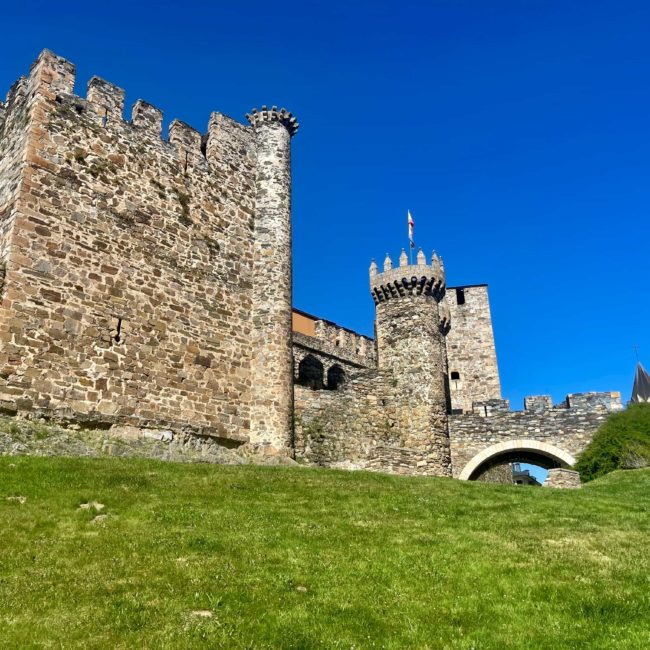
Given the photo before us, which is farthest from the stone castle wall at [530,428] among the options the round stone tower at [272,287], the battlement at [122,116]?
the battlement at [122,116]

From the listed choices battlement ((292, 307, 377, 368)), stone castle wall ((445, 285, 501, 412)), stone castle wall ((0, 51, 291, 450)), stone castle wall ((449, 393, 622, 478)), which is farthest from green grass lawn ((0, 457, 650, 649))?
stone castle wall ((445, 285, 501, 412))

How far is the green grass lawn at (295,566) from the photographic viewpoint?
681cm

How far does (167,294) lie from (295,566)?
37.4 feet

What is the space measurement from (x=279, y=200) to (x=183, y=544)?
49.4ft

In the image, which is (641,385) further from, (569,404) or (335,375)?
(335,375)

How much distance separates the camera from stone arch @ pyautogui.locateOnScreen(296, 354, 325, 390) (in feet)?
103

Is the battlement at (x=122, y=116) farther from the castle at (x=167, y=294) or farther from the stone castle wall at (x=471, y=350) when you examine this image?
the stone castle wall at (x=471, y=350)

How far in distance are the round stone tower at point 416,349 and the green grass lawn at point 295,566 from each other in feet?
45.6

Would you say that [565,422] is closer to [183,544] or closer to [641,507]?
[641,507]

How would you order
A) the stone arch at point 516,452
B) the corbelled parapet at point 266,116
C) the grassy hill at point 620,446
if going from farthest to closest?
the stone arch at point 516,452 < the grassy hill at point 620,446 < the corbelled parapet at point 266,116

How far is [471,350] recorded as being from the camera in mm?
46250

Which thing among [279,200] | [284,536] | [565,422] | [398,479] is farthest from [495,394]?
[284,536]

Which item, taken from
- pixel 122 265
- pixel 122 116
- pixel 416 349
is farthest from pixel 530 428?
pixel 122 116

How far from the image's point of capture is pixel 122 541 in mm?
9156
